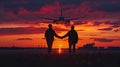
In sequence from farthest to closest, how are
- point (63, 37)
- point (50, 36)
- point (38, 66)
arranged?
1. point (63, 37)
2. point (50, 36)
3. point (38, 66)

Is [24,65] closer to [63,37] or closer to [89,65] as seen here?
[89,65]

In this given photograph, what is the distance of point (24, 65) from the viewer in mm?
22797

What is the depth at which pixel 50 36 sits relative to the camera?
116 feet

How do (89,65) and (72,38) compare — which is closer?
(89,65)

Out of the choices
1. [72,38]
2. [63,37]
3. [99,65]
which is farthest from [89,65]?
[63,37]

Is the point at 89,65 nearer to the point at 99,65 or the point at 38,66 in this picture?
the point at 99,65

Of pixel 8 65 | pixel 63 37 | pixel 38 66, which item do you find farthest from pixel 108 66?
pixel 63 37

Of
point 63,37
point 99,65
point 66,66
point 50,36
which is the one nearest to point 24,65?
point 66,66

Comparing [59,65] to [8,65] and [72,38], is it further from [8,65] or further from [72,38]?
[72,38]

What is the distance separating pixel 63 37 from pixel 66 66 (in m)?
Result: 20.3

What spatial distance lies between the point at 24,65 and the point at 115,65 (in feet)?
15.9

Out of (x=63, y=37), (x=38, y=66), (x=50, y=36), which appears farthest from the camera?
(x=63, y=37)

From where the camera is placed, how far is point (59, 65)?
75.1 ft

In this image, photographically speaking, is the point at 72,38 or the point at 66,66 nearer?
the point at 66,66
